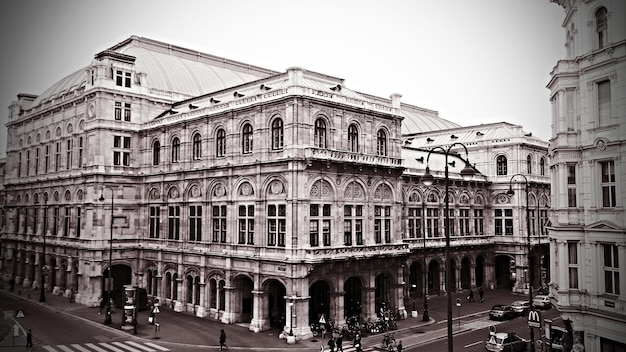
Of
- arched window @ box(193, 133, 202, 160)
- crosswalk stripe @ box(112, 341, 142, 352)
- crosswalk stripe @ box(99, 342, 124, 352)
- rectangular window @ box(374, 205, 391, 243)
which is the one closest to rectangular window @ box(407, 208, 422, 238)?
rectangular window @ box(374, 205, 391, 243)

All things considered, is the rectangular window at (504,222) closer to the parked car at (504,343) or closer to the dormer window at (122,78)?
the parked car at (504,343)

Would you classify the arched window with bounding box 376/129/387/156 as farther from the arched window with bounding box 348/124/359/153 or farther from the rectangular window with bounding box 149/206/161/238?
the rectangular window with bounding box 149/206/161/238

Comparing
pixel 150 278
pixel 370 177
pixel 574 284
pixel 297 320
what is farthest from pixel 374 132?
pixel 150 278

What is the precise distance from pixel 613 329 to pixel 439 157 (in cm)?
5140

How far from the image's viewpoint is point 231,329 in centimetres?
4256

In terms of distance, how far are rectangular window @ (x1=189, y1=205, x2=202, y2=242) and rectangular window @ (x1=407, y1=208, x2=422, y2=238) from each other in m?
24.1

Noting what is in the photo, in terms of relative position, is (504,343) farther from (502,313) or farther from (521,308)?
(521,308)

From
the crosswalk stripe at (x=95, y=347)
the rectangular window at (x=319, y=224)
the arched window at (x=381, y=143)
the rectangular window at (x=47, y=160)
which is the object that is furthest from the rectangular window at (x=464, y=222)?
the rectangular window at (x=47, y=160)

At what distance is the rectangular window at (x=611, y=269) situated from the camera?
21.6 metres

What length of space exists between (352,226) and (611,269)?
24580mm

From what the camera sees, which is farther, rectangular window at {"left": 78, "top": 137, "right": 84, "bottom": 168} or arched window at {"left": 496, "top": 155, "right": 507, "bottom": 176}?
arched window at {"left": 496, "top": 155, "right": 507, "bottom": 176}

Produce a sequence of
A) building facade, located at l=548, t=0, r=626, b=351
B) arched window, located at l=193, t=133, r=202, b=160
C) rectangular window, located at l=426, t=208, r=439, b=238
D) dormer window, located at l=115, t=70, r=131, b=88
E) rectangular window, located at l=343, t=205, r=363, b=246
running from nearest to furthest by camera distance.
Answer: building facade, located at l=548, t=0, r=626, b=351, rectangular window, located at l=343, t=205, r=363, b=246, arched window, located at l=193, t=133, r=202, b=160, dormer window, located at l=115, t=70, r=131, b=88, rectangular window, located at l=426, t=208, r=439, b=238

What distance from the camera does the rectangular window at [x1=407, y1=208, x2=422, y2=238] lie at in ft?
194

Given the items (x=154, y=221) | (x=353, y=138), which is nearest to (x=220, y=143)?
(x=353, y=138)
